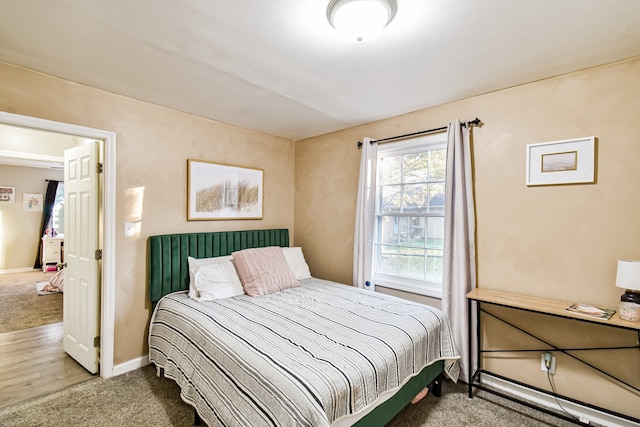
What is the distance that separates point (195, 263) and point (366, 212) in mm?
1764

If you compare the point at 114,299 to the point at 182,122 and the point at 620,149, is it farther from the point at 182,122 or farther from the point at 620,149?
the point at 620,149

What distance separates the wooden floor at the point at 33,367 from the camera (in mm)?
2326

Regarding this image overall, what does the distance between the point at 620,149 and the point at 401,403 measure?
7.15 feet

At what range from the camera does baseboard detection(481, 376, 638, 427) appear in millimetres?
1962

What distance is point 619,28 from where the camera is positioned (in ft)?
5.27

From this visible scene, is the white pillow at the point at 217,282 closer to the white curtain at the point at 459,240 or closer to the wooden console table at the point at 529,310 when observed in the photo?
the white curtain at the point at 459,240

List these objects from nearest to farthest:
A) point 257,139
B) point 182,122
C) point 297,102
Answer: point 297,102, point 182,122, point 257,139

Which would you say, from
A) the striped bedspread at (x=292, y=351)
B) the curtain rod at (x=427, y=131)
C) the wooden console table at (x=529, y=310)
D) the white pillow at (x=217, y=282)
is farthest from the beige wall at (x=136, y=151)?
the wooden console table at (x=529, y=310)

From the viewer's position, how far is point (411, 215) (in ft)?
9.78

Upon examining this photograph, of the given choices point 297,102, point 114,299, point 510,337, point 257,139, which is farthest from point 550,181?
point 114,299

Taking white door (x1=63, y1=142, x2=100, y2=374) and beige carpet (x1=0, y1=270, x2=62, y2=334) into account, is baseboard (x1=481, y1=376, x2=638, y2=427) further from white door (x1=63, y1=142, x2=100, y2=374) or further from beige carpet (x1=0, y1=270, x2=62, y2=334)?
beige carpet (x1=0, y1=270, x2=62, y2=334)

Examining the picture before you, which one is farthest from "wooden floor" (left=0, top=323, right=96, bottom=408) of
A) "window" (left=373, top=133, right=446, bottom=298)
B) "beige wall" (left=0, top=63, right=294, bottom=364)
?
"window" (left=373, top=133, right=446, bottom=298)

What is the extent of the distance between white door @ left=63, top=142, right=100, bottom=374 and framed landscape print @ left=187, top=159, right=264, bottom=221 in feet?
2.61

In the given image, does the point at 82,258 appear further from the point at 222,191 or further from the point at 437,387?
the point at 437,387
